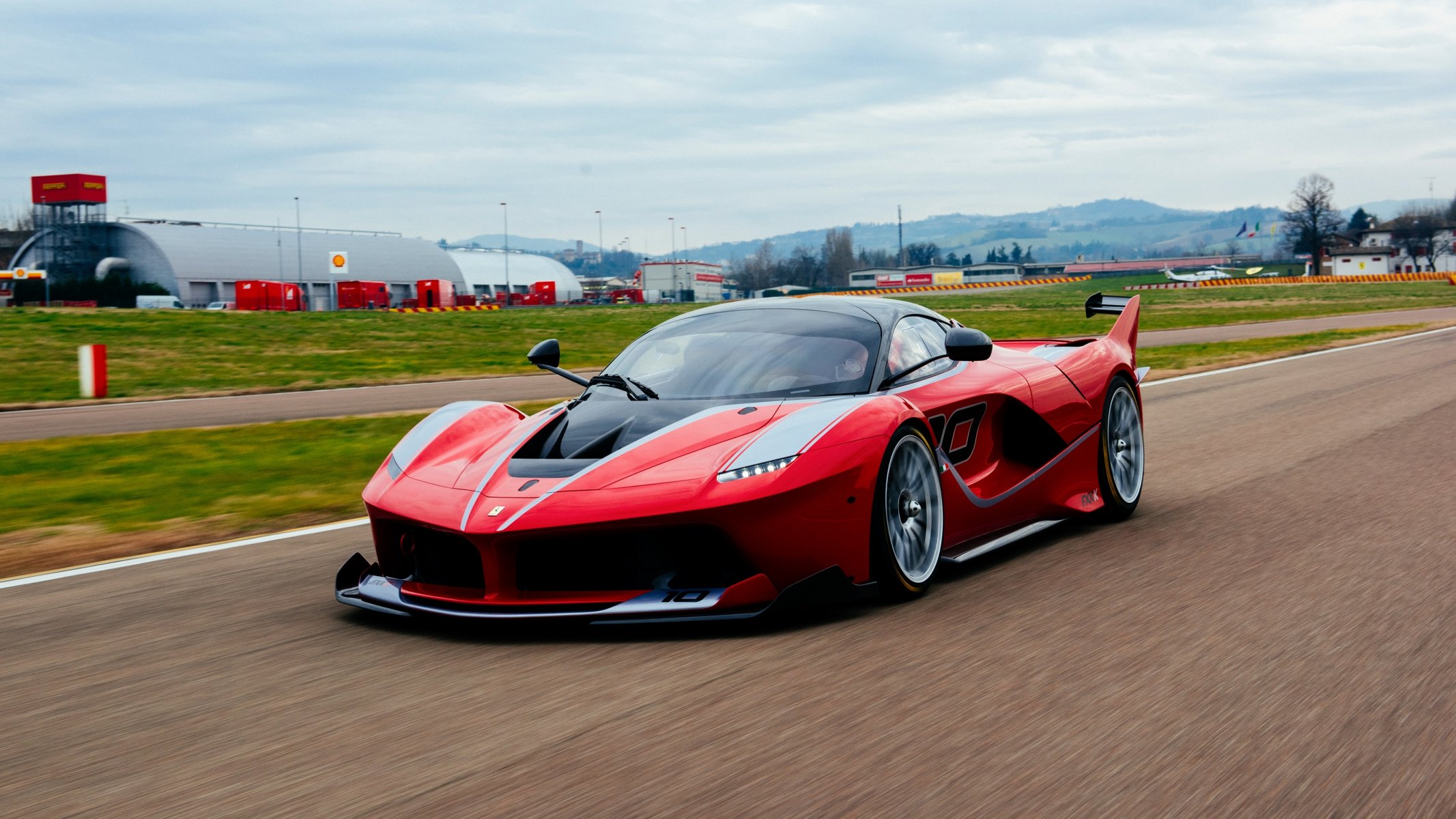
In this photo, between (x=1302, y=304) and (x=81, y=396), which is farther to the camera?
(x=1302, y=304)

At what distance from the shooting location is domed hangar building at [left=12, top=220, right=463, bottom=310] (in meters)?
88.1

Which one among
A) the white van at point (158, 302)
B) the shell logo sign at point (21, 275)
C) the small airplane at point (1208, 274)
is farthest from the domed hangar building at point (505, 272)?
the small airplane at point (1208, 274)

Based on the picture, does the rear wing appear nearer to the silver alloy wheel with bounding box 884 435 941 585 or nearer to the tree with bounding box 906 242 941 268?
the silver alloy wheel with bounding box 884 435 941 585

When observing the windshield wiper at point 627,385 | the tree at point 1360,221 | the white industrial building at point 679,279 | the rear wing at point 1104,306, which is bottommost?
the windshield wiper at point 627,385

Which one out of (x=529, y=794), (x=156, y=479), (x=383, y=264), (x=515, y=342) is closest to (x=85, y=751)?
(x=529, y=794)

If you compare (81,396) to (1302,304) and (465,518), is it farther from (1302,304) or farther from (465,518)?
(1302,304)

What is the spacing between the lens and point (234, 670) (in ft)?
13.6

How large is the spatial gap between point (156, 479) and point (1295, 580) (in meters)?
7.55

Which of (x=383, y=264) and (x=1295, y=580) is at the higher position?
(x=383, y=264)

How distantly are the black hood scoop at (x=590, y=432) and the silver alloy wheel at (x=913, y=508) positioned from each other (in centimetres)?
78

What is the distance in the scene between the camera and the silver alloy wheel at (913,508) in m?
4.92

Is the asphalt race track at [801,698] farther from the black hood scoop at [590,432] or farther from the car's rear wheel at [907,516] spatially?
the black hood scoop at [590,432]

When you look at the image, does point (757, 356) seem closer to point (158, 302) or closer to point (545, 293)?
point (158, 302)

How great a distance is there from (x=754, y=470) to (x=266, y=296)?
64221mm
